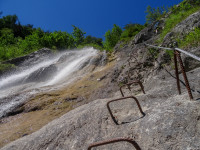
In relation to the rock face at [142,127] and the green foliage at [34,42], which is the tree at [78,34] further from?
the rock face at [142,127]

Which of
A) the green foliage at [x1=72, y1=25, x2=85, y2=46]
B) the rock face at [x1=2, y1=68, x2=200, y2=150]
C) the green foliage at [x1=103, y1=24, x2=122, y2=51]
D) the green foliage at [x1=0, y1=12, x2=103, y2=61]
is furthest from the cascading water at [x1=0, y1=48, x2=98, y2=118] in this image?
the green foliage at [x1=72, y1=25, x2=85, y2=46]

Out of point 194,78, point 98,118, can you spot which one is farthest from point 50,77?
point 194,78

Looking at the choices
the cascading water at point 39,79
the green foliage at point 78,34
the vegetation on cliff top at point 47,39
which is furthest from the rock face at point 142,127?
the green foliage at point 78,34

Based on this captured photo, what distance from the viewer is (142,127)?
2.31m

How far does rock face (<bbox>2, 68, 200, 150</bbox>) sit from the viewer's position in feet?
6.18

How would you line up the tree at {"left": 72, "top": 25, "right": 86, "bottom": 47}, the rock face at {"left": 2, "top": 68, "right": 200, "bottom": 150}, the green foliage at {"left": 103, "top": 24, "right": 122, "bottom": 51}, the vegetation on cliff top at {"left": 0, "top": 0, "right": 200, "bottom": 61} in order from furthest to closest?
1. the tree at {"left": 72, "top": 25, "right": 86, "bottom": 47}
2. the green foliage at {"left": 103, "top": 24, "right": 122, "bottom": 51}
3. the vegetation on cliff top at {"left": 0, "top": 0, "right": 200, "bottom": 61}
4. the rock face at {"left": 2, "top": 68, "right": 200, "bottom": 150}

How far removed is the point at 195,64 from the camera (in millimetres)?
4305

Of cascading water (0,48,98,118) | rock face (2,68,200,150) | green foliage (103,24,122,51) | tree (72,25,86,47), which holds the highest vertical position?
tree (72,25,86,47)

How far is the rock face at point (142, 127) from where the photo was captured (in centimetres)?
189

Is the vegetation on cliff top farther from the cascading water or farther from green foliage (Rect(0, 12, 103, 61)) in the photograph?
the cascading water

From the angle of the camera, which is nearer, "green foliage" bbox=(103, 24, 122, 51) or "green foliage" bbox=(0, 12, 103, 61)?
"green foliage" bbox=(0, 12, 103, 61)

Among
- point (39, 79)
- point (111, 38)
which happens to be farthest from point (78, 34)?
point (39, 79)

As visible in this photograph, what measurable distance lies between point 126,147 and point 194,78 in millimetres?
2175

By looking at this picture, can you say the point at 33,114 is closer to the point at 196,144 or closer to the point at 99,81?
the point at 99,81
